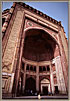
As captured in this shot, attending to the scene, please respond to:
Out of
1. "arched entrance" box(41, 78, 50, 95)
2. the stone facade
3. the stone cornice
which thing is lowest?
"arched entrance" box(41, 78, 50, 95)

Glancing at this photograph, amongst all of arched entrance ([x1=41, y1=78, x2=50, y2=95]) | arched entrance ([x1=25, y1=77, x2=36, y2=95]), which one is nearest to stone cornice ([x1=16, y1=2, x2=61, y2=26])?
arched entrance ([x1=41, y1=78, x2=50, y2=95])

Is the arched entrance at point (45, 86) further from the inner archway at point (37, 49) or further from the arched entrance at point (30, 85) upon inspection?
the inner archway at point (37, 49)

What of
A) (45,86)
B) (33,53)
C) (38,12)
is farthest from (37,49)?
(45,86)

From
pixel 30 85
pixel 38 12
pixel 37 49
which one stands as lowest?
pixel 30 85

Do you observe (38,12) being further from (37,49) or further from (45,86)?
(45,86)

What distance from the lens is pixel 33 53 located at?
17.3 metres

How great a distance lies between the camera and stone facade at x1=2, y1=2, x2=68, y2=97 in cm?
771

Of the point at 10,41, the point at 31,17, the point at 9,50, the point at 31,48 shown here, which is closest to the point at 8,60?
the point at 9,50

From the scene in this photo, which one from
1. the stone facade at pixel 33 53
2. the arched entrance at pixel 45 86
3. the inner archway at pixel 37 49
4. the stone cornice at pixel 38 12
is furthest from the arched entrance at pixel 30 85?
the stone cornice at pixel 38 12

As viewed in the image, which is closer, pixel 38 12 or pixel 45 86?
pixel 45 86

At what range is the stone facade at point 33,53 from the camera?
7711mm

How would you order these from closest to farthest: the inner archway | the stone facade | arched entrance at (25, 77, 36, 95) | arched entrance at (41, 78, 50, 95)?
the stone facade
arched entrance at (25, 77, 36, 95)
arched entrance at (41, 78, 50, 95)
the inner archway

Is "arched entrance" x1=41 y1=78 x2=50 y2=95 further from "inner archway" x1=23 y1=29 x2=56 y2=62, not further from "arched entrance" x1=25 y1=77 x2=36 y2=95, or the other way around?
"inner archway" x1=23 y1=29 x2=56 y2=62

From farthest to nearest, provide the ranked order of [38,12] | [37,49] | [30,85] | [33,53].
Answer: [37,49] → [33,53] → [38,12] → [30,85]
